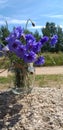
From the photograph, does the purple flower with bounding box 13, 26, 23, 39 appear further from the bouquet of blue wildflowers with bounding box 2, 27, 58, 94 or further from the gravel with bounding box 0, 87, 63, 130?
the gravel with bounding box 0, 87, 63, 130

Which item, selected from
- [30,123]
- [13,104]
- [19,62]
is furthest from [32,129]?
[19,62]

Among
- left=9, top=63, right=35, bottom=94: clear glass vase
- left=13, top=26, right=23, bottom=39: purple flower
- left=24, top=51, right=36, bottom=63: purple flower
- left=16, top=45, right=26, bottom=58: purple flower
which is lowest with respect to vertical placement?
left=9, top=63, right=35, bottom=94: clear glass vase

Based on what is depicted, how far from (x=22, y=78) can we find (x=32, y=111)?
66cm

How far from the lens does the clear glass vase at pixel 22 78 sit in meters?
5.08

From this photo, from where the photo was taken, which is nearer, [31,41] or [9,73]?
[31,41]

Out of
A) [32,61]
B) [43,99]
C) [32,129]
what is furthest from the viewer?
[43,99]

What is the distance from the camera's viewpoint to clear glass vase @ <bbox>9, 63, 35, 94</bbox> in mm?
5082

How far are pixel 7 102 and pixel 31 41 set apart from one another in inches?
33.3

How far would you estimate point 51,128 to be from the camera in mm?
4371

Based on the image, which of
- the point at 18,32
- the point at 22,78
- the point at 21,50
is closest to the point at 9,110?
the point at 22,78

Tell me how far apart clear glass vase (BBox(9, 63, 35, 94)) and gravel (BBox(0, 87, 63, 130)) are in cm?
9

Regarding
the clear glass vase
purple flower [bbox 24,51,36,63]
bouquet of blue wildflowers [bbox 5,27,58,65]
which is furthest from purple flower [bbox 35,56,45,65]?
purple flower [bbox 24,51,36,63]

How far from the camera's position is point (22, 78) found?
522cm

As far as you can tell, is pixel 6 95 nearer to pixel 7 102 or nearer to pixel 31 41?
pixel 7 102
